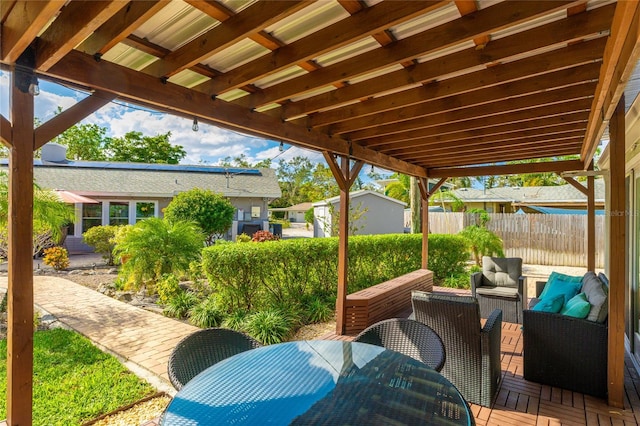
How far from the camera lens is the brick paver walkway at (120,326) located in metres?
3.85

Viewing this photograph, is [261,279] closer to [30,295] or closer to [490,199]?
[30,295]

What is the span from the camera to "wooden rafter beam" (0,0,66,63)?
4.91 ft

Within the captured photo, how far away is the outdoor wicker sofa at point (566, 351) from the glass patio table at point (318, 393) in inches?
73.3

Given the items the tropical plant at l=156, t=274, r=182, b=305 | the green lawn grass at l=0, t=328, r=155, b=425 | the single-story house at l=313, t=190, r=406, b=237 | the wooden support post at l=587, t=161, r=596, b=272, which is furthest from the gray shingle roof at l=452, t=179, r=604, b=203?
the green lawn grass at l=0, t=328, r=155, b=425

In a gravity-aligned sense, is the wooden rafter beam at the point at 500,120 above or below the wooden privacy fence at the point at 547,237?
above

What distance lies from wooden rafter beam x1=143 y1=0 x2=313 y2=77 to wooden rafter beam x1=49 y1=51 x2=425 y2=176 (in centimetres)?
16

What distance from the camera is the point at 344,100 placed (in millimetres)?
3062

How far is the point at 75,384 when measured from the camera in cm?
331

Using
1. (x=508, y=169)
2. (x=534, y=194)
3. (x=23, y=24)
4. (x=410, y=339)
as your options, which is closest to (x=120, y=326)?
(x=410, y=339)

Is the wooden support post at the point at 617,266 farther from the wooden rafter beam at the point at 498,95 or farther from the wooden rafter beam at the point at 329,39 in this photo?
the wooden rafter beam at the point at 329,39

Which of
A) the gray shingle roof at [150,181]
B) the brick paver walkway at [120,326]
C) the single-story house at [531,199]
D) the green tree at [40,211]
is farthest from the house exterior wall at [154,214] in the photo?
the single-story house at [531,199]

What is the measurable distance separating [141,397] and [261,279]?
2632 millimetres

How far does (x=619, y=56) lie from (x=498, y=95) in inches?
44.4

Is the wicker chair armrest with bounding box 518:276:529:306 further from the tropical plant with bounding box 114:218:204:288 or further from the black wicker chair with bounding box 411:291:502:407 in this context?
the tropical plant with bounding box 114:218:204:288
